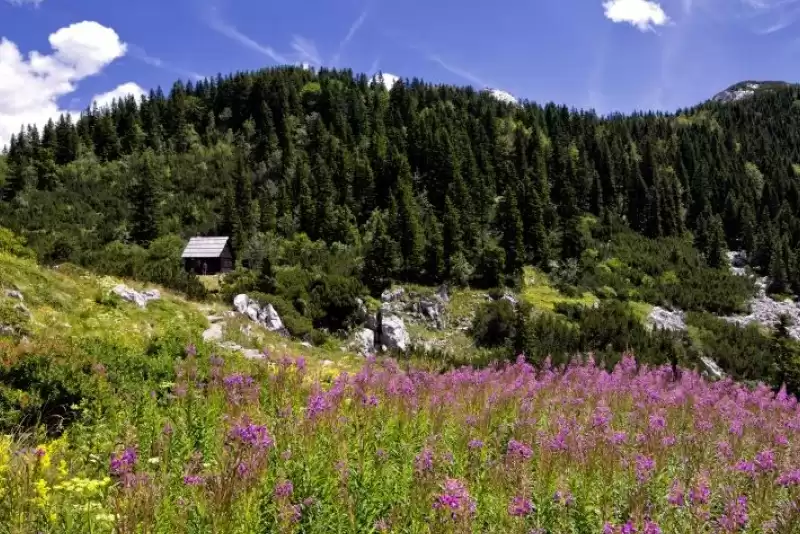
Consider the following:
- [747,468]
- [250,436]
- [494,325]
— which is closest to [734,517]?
[747,468]

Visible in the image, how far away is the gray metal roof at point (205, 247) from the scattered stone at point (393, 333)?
775 inches

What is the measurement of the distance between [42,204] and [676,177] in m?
88.3

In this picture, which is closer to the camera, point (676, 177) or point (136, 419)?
point (136, 419)

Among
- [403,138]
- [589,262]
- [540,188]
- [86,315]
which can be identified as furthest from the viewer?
[403,138]

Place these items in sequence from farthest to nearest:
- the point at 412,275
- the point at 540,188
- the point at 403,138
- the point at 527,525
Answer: the point at 403,138 → the point at 540,188 → the point at 412,275 → the point at 527,525

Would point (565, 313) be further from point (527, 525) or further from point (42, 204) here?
point (42, 204)

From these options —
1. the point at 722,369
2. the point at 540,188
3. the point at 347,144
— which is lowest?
the point at 722,369

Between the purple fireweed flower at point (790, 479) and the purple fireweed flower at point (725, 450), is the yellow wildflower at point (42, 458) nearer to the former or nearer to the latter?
the purple fireweed flower at point (790, 479)

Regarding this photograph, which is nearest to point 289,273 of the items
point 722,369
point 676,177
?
point 722,369

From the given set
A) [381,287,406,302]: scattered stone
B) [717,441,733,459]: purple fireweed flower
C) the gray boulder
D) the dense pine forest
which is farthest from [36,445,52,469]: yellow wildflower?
[381,287,406,302]: scattered stone

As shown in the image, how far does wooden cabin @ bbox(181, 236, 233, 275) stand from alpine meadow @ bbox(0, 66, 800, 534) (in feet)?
0.95

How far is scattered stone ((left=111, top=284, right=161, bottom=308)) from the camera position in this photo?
667 inches

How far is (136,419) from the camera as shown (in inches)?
255

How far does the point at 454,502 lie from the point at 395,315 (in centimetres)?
3971
